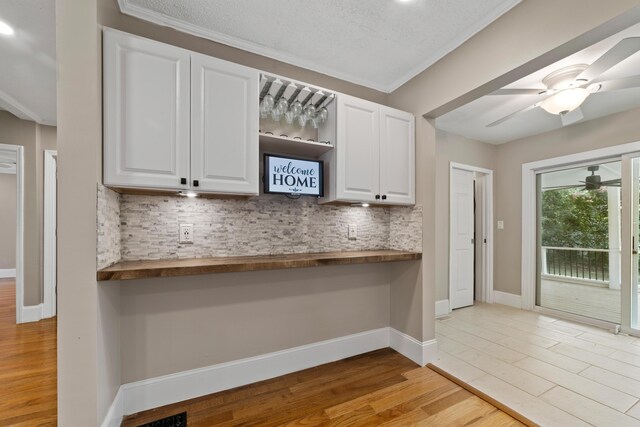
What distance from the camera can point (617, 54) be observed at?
61.1 inches

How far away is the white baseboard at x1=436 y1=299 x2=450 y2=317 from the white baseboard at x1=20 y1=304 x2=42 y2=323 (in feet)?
16.8

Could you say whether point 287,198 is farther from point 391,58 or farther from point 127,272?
point 391,58

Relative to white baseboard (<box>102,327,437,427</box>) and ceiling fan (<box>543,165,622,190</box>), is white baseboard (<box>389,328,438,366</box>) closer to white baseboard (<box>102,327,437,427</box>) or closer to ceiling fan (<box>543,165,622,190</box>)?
white baseboard (<box>102,327,437,427</box>)

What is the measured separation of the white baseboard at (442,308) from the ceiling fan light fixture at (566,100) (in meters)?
2.49

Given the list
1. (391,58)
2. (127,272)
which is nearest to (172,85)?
(127,272)

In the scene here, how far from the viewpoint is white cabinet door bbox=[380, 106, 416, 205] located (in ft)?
7.50

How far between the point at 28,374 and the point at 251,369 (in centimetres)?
185

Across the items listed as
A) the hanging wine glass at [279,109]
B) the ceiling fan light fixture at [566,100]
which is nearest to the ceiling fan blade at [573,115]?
the ceiling fan light fixture at [566,100]

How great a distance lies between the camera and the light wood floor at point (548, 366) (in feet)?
5.89

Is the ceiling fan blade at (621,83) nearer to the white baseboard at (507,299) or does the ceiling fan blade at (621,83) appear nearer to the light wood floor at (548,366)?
the light wood floor at (548,366)

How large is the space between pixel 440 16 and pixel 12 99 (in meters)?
4.20

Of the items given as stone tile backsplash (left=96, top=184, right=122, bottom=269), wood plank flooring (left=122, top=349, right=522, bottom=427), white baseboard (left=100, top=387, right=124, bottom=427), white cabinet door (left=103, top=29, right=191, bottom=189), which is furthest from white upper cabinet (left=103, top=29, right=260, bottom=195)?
wood plank flooring (left=122, top=349, right=522, bottom=427)

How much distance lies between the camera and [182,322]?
186cm

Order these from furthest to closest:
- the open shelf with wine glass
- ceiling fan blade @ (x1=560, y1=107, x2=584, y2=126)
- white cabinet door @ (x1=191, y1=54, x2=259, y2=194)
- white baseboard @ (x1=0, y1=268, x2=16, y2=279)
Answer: white baseboard @ (x1=0, y1=268, x2=16, y2=279)
ceiling fan blade @ (x1=560, y1=107, x2=584, y2=126)
the open shelf with wine glass
white cabinet door @ (x1=191, y1=54, x2=259, y2=194)
